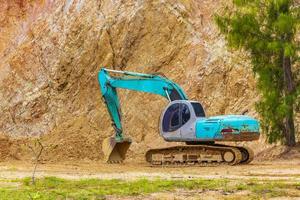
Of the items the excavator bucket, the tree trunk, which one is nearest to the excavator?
the excavator bucket

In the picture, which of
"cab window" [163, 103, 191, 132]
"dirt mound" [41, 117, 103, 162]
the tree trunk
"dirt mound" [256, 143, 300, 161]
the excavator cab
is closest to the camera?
the excavator cab

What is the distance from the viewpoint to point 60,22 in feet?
129

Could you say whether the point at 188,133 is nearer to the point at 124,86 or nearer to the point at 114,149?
the point at 114,149

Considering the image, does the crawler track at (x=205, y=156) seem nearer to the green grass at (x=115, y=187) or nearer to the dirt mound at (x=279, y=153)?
the dirt mound at (x=279, y=153)

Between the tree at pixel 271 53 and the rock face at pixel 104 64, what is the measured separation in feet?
15.6

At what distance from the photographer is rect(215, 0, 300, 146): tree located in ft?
87.0

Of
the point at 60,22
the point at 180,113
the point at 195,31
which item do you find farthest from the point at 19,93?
the point at 180,113

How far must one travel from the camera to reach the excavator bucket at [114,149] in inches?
978

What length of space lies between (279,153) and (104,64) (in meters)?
→ 13.0

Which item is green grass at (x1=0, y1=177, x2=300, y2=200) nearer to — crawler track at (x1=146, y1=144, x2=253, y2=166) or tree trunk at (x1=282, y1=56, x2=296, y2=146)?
crawler track at (x1=146, y1=144, x2=253, y2=166)

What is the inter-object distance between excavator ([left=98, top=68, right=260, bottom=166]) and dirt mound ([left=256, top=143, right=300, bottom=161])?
107 inches

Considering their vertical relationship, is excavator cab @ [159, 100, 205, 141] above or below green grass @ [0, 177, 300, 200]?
above

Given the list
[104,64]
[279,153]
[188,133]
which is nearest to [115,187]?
[188,133]

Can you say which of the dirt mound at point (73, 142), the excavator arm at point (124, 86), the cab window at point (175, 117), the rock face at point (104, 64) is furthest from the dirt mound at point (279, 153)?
the dirt mound at point (73, 142)
